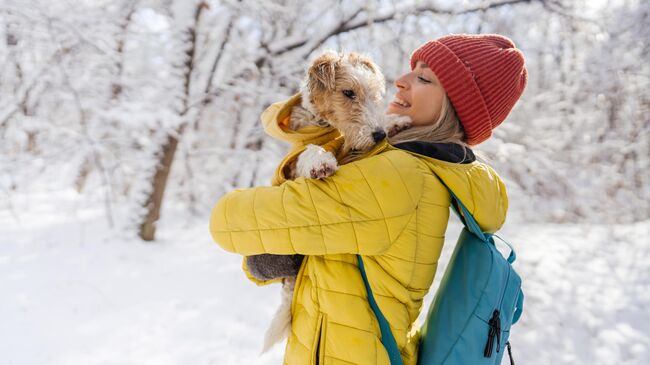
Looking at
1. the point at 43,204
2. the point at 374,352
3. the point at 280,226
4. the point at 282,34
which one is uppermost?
the point at 280,226

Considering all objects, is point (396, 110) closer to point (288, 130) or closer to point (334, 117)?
point (334, 117)

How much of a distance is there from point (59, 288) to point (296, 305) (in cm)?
460

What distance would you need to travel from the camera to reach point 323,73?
5.67ft

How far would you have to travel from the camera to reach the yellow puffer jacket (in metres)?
1.15

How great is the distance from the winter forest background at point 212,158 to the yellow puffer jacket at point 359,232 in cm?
294

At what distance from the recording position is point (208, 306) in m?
4.74

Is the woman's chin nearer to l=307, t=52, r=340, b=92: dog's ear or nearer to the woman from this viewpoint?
the woman

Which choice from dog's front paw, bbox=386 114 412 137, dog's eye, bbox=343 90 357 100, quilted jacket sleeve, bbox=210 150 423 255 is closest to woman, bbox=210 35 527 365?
quilted jacket sleeve, bbox=210 150 423 255

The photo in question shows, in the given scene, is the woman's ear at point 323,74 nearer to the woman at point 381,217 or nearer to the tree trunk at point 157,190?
the woman at point 381,217

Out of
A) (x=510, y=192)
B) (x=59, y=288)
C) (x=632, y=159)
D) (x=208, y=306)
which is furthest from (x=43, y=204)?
(x=632, y=159)

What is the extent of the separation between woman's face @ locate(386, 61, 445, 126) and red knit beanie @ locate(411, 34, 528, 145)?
0.04 metres

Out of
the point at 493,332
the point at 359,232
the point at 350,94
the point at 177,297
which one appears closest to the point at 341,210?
the point at 359,232

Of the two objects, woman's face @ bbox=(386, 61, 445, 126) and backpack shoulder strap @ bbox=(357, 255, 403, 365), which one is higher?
woman's face @ bbox=(386, 61, 445, 126)

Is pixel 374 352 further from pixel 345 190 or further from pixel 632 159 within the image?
pixel 632 159
